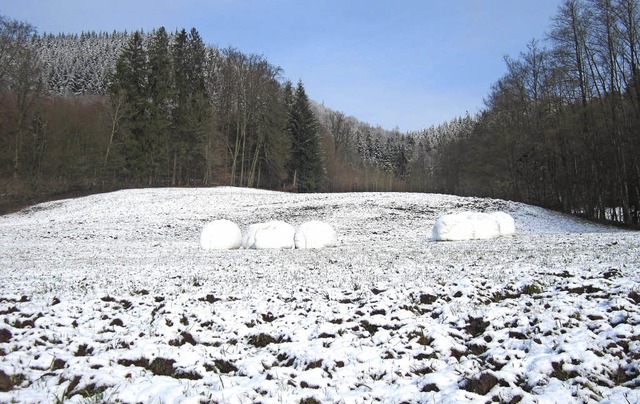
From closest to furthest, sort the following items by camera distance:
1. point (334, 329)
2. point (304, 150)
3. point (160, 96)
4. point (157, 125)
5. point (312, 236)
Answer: point (334, 329) → point (312, 236) → point (157, 125) → point (160, 96) → point (304, 150)

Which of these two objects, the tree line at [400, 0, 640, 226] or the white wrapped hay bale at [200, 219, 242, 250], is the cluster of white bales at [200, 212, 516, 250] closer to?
the white wrapped hay bale at [200, 219, 242, 250]

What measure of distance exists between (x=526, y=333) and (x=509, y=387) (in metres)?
1.51

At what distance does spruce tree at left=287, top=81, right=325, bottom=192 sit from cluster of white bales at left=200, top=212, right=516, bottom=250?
124 feet

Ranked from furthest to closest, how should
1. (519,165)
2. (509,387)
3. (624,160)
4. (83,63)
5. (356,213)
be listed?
(83,63)
(519,165)
(356,213)
(624,160)
(509,387)

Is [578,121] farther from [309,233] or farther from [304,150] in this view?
[304,150]

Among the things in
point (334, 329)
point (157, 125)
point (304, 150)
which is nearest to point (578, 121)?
point (334, 329)

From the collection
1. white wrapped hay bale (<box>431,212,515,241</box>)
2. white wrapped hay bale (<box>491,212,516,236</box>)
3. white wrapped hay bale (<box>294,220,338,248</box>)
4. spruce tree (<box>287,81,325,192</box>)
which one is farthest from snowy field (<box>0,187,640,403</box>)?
spruce tree (<box>287,81,325,192</box>)

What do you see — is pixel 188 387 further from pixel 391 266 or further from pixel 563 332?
pixel 391 266

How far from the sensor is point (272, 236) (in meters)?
18.4

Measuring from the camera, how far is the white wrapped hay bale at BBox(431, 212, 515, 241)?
61.2 feet

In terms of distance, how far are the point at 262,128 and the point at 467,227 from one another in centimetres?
3871

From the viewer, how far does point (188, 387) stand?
4.81 metres

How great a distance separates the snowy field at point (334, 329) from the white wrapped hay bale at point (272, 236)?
526 centimetres

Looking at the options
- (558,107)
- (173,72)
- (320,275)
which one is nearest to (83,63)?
(173,72)
